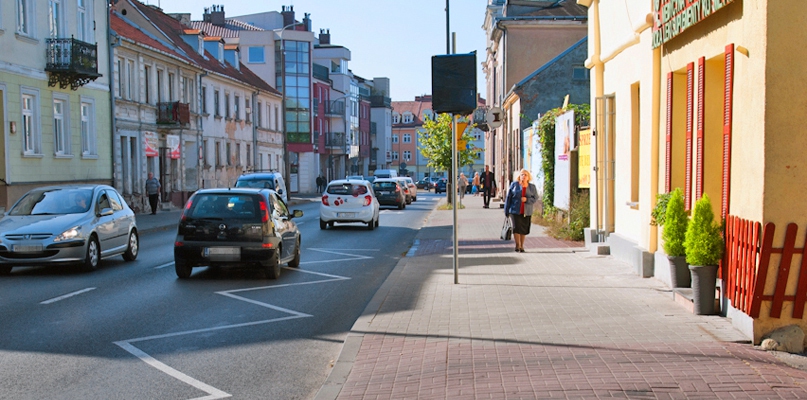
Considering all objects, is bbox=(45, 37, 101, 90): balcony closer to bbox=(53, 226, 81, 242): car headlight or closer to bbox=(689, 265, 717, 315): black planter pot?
bbox=(53, 226, 81, 242): car headlight

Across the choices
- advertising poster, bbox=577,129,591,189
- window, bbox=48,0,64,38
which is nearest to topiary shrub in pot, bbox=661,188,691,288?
advertising poster, bbox=577,129,591,189

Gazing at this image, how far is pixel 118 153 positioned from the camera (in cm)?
3350

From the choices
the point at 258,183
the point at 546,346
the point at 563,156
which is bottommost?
the point at 546,346

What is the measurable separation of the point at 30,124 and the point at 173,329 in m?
20.0

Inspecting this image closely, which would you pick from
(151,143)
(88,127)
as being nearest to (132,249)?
(88,127)

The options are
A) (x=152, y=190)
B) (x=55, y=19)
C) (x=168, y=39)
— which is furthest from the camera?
(x=168, y=39)

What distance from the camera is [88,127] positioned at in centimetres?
3095

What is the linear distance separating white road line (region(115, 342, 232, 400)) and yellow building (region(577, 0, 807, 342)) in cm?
454

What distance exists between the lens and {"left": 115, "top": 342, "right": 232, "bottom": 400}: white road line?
6.42 meters

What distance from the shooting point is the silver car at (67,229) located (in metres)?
13.6

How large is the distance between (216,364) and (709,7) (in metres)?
5.92

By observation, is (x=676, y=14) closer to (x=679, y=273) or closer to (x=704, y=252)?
(x=679, y=273)

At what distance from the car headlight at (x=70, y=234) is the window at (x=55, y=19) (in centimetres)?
1581

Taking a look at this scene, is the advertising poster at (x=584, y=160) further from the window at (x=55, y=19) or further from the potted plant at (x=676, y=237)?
the window at (x=55, y=19)
